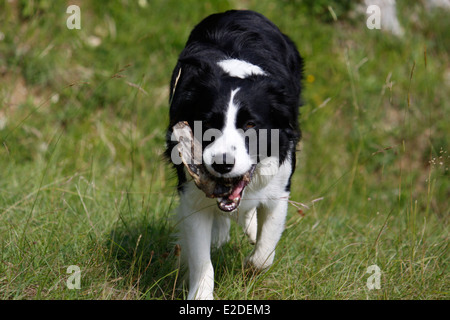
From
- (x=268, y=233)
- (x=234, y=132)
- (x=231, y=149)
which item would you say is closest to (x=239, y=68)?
(x=234, y=132)

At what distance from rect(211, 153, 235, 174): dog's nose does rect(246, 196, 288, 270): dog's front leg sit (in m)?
0.69

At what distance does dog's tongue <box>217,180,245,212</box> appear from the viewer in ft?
8.86

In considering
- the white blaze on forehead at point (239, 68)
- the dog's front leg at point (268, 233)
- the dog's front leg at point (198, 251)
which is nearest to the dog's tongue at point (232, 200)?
the dog's front leg at point (198, 251)

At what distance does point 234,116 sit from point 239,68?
1.28ft

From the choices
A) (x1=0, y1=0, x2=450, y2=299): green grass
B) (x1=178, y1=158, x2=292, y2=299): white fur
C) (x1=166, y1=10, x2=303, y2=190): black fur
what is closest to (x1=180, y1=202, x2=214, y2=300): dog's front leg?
(x1=178, y1=158, x2=292, y2=299): white fur

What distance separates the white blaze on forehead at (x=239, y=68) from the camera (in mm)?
2969

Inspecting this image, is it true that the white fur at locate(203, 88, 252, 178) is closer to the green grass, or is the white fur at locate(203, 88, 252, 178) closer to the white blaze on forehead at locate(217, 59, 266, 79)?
the white blaze on forehead at locate(217, 59, 266, 79)

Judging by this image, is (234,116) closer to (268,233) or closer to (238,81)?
(238,81)

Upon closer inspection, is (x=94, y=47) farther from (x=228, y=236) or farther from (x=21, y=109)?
(x=228, y=236)

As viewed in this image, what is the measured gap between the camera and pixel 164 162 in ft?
11.5

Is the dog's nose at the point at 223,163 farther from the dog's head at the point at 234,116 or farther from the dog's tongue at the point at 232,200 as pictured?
the dog's tongue at the point at 232,200

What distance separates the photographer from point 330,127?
6.15 metres

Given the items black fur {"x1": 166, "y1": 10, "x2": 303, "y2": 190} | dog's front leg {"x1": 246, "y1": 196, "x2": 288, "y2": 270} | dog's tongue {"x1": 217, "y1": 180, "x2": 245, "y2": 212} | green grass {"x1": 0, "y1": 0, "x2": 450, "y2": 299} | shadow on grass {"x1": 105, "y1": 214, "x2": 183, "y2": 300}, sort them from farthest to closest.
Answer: dog's front leg {"x1": 246, "y1": 196, "x2": 288, "y2": 270}
green grass {"x1": 0, "y1": 0, "x2": 450, "y2": 299}
shadow on grass {"x1": 105, "y1": 214, "x2": 183, "y2": 300}
black fur {"x1": 166, "y1": 10, "x2": 303, "y2": 190}
dog's tongue {"x1": 217, "y1": 180, "x2": 245, "y2": 212}

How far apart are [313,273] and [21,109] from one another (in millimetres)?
3327
